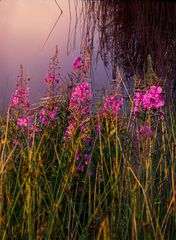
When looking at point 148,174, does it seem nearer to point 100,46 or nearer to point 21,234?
Result: point 21,234

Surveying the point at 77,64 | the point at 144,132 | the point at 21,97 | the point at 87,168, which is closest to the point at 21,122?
the point at 21,97

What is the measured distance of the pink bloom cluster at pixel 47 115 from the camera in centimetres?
361

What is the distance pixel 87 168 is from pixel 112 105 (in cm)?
96

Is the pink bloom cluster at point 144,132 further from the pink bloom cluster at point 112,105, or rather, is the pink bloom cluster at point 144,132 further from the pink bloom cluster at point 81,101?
the pink bloom cluster at point 112,105

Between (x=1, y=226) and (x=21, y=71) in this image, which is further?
(x=21, y=71)

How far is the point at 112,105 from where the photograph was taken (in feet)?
10.5

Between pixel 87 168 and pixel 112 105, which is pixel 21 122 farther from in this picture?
pixel 87 168

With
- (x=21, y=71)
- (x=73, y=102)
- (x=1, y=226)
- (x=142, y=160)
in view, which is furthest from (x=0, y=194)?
(x=21, y=71)

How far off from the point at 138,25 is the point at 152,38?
0.15m

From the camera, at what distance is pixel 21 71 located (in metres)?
3.10

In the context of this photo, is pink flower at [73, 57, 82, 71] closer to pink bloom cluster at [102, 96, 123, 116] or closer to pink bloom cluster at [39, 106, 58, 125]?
pink bloom cluster at [102, 96, 123, 116]

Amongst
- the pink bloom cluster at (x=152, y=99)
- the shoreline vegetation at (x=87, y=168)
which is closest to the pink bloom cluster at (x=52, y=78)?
the shoreline vegetation at (x=87, y=168)

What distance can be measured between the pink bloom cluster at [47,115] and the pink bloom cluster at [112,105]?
1.39ft

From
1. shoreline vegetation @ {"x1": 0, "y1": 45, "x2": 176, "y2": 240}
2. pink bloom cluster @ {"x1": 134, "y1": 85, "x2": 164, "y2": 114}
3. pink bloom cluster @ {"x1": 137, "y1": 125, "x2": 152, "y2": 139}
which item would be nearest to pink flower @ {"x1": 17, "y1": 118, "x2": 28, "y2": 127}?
shoreline vegetation @ {"x1": 0, "y1": 45, "x2": 176, "y2": 240}
